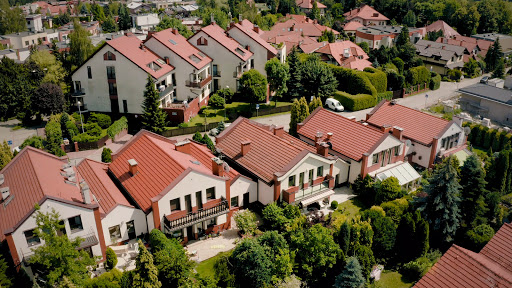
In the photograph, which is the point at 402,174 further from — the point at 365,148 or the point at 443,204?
the point at 443,204

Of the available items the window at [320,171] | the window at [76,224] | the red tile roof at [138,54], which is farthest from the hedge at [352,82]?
the window at [76,224]

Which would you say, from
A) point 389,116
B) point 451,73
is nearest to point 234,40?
point 389,116

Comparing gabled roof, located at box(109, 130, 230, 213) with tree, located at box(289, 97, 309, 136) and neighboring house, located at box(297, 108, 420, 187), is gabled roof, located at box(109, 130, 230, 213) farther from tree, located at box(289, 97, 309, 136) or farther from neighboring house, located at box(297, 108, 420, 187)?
tree, located at box(289, 97, 309, 136)

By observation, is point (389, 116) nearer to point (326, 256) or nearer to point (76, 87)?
point (326, 256)

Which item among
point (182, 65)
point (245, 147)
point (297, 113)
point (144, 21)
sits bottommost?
point (144, 21)

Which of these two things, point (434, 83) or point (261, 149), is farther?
Result: point (434, 83)

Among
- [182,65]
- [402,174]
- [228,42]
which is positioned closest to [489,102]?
[402,174]
